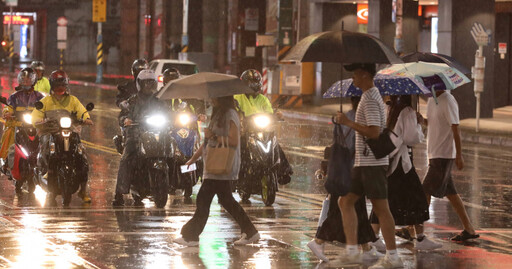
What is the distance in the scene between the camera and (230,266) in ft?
33.7

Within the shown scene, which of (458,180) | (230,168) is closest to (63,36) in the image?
(458,180)

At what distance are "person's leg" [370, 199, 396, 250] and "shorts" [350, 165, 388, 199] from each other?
0.21ft

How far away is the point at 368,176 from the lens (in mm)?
10156

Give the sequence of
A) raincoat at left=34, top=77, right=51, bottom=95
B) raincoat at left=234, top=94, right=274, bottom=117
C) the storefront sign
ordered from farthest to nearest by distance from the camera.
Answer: the storefront sign < raincoat at left=34, top=77, right=51, bottom=95 < raincoat at left=234, top=94, right=274, bottom=117

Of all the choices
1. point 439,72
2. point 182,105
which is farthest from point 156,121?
point 439,72

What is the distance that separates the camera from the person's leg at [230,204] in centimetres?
1130

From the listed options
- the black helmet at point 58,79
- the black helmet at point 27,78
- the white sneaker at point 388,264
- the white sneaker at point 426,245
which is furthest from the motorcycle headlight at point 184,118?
the white sneaker at point 388,264

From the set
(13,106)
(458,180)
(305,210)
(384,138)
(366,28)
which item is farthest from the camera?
(366,28)

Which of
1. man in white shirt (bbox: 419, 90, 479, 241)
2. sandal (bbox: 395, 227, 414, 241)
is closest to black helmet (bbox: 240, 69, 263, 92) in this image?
man in white shirt (bbox: 419, 90, 479, 241)

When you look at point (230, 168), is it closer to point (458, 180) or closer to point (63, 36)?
point (458, 180)

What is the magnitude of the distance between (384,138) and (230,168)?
1.81 m

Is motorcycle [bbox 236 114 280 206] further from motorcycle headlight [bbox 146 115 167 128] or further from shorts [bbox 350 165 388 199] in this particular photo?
shorts [bbox 350 165 388 199]

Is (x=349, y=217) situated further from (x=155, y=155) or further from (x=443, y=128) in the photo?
(x=155, y=155)

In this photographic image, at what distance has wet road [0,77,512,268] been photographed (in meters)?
10.6
